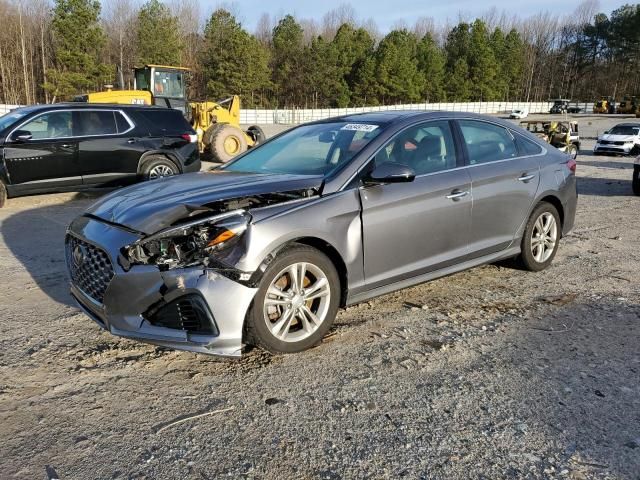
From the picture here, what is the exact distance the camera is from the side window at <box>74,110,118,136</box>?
9125 millimetres

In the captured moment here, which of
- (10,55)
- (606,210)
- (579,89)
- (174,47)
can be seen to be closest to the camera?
(606,210)

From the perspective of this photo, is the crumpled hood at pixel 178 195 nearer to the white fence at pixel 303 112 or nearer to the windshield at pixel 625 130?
the windshield at pixel 625 130

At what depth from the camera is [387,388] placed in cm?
319

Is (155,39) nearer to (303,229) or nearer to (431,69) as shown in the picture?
(431,69)

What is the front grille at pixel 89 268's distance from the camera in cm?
336

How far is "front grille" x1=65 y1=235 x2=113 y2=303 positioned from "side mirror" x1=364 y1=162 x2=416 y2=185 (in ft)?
6.18

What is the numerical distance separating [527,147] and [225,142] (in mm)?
11944

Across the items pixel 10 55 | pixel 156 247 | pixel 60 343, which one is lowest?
pixel 60 343

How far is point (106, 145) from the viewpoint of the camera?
9227 mm

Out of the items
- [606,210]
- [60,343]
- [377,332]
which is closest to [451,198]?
[377,332]

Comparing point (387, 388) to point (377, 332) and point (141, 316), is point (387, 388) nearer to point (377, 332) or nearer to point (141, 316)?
point (377, 332)

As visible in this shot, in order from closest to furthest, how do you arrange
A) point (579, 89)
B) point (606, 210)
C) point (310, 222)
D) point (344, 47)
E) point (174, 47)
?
point (310, 222)
point (606, 210)
point (174, 47)
point (344, 47)
point (579, 89)

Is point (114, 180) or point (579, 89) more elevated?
point (579, 89)

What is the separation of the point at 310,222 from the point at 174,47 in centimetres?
6024
